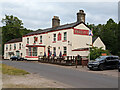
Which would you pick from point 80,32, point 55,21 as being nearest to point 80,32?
point 80,32

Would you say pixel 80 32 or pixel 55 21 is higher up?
pixel 55 21

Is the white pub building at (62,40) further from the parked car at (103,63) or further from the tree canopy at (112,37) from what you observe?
the tree canopy at (112,37)

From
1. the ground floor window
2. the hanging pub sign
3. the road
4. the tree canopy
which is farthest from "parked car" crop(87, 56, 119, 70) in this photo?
the tree canopy

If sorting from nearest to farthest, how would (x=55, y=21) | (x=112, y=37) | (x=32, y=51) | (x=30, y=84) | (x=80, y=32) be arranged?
(x=30, y=84)
(x=80, y=32)
(x=32, y=51)
(x=55, y=21)
(x=112, y=37)

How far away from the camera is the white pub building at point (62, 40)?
32250mm

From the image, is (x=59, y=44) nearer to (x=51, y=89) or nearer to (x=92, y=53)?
(x=92, y=53)

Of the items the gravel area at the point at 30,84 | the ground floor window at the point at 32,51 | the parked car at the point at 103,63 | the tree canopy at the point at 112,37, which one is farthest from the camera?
the tree canopy at the point at 112,37

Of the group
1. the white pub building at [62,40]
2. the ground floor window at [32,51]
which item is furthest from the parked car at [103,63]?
the ground floor window at [32,51]

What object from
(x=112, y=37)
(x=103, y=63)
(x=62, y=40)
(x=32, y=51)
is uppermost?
(x=112, y=37)

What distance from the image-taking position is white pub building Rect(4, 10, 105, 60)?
3225 cm

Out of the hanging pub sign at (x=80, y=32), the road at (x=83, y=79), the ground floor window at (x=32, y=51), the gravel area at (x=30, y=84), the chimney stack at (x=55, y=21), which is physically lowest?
the road at (x=83, y=79)

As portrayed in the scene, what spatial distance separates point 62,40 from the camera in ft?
112

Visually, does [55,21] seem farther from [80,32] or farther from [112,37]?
[112,37]

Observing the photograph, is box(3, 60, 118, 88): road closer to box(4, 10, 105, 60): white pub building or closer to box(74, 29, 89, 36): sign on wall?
box(4, 10, 105, 60): white pub building
